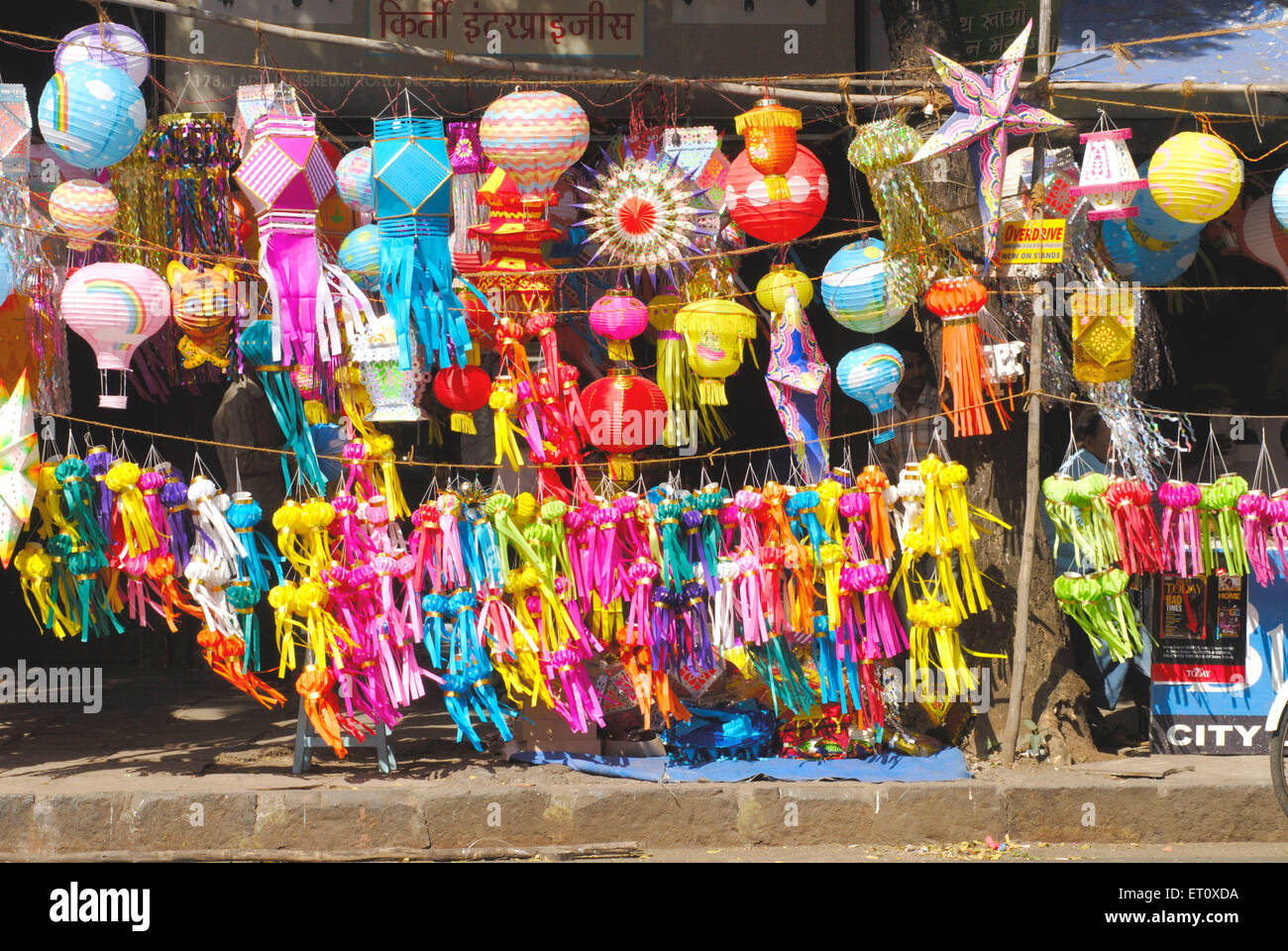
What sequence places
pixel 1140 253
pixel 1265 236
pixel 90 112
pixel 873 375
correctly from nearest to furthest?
pixel 90 112 < pixel 873 375 < pixel 1140 253 < pixel 1265 236

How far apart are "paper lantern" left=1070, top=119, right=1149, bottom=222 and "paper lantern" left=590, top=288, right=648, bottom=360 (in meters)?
1.87

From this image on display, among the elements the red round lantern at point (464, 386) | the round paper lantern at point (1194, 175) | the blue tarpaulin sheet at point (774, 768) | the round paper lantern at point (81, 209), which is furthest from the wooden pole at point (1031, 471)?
the round paper lantern at point (81, 209)

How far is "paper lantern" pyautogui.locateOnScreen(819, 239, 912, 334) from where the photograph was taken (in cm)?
606

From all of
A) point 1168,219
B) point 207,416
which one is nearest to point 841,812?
point 1168,219

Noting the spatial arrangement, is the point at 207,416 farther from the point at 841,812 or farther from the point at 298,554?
the point at 841,812

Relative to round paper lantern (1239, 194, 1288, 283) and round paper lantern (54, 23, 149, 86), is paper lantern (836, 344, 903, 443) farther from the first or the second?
round paper lantern (54, 23, 149, 86)

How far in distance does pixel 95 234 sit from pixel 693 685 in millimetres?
3257

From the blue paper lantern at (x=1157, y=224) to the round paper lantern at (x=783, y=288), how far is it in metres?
1.45

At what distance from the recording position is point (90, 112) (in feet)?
18.7

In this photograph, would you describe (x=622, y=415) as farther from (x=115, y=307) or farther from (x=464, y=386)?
(x=115, y=307)

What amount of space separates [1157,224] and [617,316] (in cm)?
236

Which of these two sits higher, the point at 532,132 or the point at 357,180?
the point at 532,132

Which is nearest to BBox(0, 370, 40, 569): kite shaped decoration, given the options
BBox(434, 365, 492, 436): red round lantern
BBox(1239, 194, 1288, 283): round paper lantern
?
BBox(434, 365, 492, 436): red round lantern

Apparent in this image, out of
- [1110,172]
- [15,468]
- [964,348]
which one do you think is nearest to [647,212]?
[964,348]
